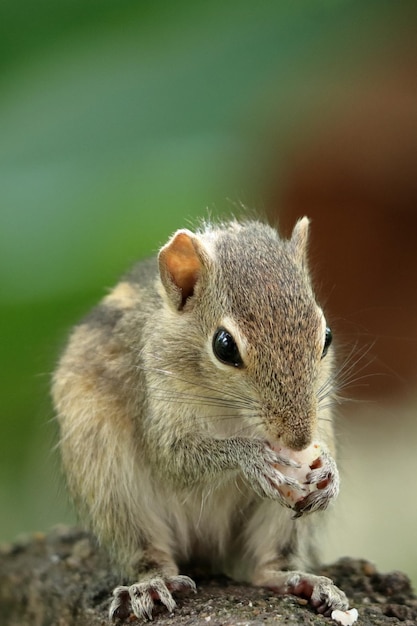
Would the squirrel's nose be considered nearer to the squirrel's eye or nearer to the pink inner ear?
the squirrel's eye

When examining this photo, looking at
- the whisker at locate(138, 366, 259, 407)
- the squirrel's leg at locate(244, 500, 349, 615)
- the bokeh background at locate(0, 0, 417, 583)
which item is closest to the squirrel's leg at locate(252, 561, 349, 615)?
the squirrel's leg at locate(244, 500, 349, 615)

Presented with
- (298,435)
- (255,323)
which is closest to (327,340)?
(255,323)

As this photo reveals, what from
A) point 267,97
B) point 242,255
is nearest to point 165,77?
point 267,97

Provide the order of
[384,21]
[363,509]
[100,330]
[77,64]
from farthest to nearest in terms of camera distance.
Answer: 1. [384,21]
2. [363,509]
3. [77,64]
4. [100,330]

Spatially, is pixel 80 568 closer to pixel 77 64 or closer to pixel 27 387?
pixel 27 387

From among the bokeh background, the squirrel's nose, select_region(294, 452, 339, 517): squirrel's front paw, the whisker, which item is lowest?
select_region(294, 452, 339, 517): squirrel's front paw

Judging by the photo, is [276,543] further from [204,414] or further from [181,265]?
[181,265]
